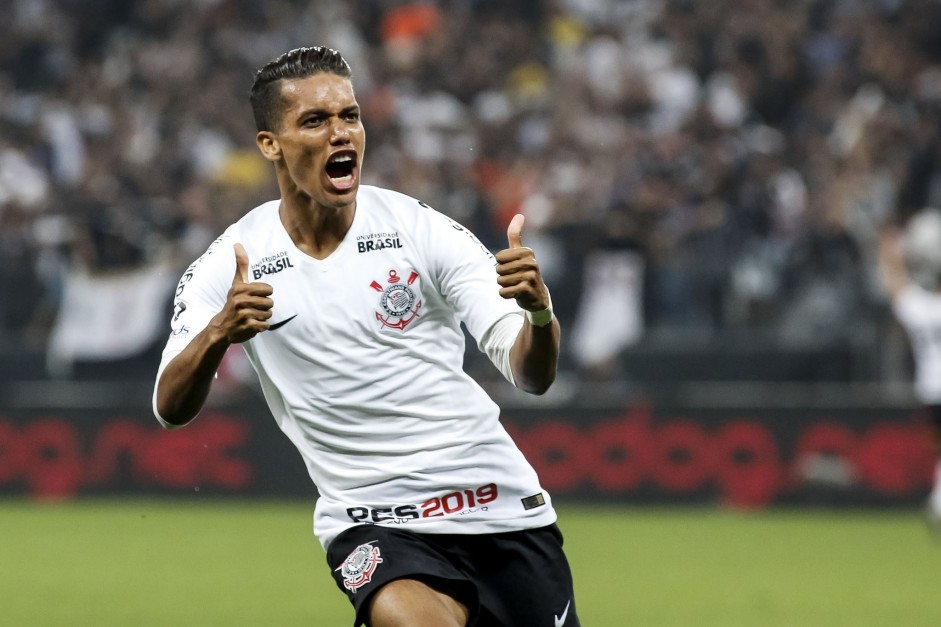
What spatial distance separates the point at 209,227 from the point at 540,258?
3.20 metres

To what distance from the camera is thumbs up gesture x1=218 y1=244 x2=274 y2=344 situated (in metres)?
4.49

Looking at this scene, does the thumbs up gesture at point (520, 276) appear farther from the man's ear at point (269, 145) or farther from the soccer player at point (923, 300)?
the soccer player at point (923, 300)

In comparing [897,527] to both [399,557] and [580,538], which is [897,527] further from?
[399,557]

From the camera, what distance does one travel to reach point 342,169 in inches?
196

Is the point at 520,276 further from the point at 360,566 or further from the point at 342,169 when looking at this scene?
the point at 360,566

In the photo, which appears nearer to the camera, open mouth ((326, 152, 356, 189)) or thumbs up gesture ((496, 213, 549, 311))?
thumbs up gesture ((496, 213, 549, 311))

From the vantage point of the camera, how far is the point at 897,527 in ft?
43.2

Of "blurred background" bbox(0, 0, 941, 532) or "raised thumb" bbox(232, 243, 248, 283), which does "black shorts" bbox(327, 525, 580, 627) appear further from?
"blurred background" bbox(0, 0, 941, 532)

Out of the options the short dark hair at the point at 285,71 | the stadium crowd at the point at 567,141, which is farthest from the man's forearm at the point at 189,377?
the stadium crowd at the point at 567,141

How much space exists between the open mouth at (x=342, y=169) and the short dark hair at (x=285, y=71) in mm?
245

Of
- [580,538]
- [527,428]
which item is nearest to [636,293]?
[527,428]

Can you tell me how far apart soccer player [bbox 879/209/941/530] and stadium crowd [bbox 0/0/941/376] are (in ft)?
1.47

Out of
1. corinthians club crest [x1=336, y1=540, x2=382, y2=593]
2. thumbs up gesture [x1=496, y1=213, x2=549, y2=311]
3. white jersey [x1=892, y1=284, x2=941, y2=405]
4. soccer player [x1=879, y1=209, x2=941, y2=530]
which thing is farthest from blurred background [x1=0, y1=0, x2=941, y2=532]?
thumbs up gesture [x1=496, y1=213, x2=549, y2=311]

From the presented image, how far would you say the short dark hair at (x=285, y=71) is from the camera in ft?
16.6
